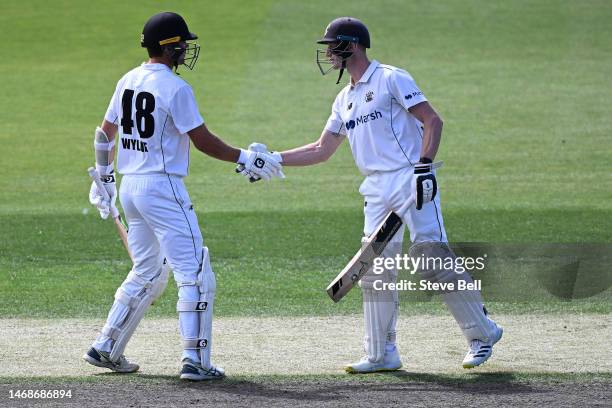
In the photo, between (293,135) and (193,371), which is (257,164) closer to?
(193,371)

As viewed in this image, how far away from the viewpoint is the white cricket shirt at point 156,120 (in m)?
6.99

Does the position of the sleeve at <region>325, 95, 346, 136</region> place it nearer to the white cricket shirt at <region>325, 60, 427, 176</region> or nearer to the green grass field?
the white cricket shirt at <region>325, 60, 427, 176</region>

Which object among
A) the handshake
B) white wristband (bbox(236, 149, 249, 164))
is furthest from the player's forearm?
white wristband (bbox(236, 149, 249, 164))

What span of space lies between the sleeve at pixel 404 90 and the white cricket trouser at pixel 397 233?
0.44m

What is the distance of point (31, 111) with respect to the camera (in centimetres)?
2158

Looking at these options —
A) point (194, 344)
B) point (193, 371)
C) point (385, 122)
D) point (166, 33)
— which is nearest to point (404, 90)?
point (385, 122)

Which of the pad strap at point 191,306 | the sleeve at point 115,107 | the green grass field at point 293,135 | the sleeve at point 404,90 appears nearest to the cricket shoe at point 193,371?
the pad strap at point 191,306

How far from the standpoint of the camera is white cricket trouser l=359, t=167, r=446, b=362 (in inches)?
285

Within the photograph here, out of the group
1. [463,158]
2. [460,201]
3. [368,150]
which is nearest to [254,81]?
[463,158]

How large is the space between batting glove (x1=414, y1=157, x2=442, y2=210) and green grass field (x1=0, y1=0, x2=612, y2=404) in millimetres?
1138

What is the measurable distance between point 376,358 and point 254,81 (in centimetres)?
1666

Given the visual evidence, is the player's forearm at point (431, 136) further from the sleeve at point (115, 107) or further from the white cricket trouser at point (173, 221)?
the sleeve at point (115, 107)

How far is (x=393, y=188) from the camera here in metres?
7.27

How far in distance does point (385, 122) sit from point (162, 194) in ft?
4.99
